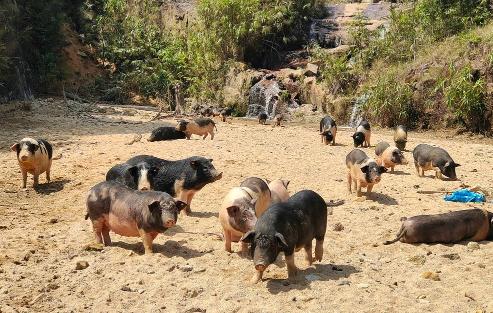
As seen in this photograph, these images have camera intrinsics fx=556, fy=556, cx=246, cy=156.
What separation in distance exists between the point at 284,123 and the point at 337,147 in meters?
10.9

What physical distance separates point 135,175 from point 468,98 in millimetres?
15862

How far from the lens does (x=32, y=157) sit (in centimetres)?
1042

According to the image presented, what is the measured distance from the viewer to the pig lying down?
6.35 meters

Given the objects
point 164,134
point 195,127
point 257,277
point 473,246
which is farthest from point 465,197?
point 195,127

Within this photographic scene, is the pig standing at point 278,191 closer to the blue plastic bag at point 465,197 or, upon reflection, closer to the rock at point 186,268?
the rock at point 186,268

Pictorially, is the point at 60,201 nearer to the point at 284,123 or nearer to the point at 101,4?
the point at 284,123

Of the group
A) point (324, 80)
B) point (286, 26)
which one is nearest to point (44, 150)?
point (324, 80)

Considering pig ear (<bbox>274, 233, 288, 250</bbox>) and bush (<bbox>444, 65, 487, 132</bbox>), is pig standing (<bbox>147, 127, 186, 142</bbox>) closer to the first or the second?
bush (<bbox>444, 65, 487, 132</bbox>)

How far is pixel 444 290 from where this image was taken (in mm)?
5371

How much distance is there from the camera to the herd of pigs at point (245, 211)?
5.50m

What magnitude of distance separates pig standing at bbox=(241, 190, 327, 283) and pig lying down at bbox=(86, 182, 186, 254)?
4.28ft

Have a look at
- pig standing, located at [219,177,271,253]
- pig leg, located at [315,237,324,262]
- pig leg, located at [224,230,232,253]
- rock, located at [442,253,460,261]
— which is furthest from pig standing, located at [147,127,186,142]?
rock, located at [442,253,460,261]

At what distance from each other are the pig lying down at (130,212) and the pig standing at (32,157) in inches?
154

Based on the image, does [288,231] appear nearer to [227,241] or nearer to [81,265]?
[227,241]
